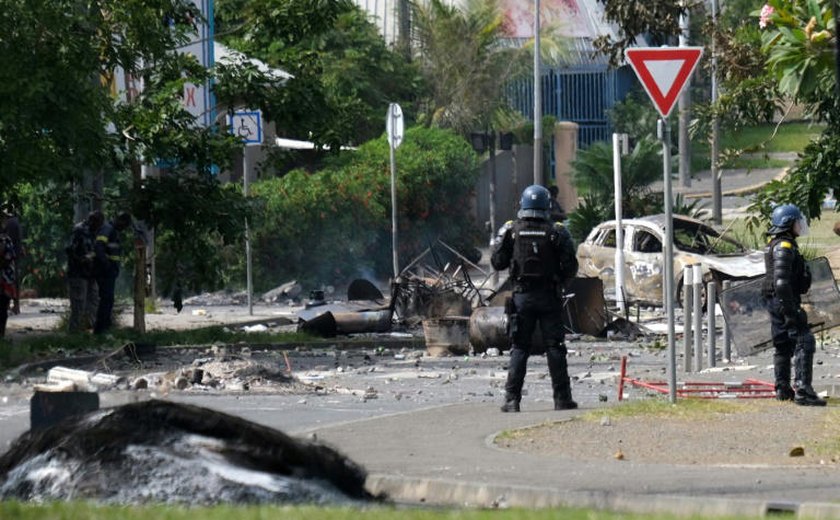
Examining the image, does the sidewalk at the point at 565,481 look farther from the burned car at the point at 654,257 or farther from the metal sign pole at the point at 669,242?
the burned car at the point at 654,257

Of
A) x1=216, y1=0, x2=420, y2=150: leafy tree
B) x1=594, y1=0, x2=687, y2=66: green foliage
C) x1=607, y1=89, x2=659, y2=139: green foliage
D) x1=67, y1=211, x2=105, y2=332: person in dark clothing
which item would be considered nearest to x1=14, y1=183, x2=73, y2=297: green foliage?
x1=216, y1=0, x2=420, y2=150: leafy tree

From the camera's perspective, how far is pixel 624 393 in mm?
15805

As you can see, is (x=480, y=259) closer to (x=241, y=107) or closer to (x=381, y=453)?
(x=241, y=107)

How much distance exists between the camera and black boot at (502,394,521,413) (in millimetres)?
13781

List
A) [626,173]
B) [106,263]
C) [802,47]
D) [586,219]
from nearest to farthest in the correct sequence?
[802,47]
[106,263]
[586,219]
[626,173]

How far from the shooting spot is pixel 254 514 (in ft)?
25.3

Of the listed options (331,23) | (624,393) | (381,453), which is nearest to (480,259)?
(331,23)

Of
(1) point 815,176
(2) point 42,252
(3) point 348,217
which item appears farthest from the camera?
(3) point 348,217

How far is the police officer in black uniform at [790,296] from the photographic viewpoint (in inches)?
545

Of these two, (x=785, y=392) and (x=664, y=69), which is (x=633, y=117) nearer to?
(x=785, y=392)

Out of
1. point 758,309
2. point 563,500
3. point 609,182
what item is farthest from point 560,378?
point 609,182

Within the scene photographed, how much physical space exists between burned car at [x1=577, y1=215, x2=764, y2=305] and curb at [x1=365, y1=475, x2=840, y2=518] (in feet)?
57.3

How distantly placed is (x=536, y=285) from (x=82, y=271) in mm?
9877

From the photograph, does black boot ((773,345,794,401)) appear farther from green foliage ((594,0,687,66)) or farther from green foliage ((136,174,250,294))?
green foliage ((594,0,687,66))
